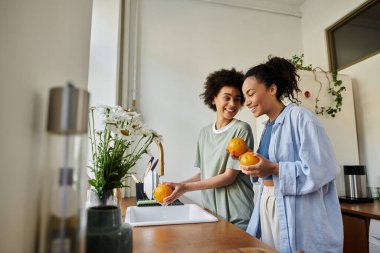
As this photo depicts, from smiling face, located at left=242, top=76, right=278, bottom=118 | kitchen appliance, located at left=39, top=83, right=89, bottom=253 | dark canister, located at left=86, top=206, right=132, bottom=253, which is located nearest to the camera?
kitchen appliance, located at left=39, top=83, right=89, bottom=253

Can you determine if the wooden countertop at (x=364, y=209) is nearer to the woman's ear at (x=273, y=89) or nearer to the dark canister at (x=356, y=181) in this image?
the dark canister at (x=356, y=181)

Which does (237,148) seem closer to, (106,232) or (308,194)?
(308,194)

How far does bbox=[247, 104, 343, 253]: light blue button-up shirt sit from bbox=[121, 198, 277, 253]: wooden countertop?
28 cm

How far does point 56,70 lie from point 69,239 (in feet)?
0.96

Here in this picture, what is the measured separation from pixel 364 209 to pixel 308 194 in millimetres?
951

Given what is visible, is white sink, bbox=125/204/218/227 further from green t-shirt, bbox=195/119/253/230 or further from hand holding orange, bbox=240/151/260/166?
hand holding orange, bbox=240/151/260/166

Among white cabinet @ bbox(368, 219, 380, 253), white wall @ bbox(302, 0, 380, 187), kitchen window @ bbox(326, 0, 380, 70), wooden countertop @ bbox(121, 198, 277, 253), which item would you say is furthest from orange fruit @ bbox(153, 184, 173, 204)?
kitchen window @ bbox(326, 0, 380, 70)

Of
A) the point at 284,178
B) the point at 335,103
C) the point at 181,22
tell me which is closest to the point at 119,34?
the point at 181,22

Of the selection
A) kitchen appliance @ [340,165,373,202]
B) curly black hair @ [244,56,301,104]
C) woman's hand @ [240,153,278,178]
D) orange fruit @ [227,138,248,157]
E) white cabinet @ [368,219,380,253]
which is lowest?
white cabinet @ [368,219,380,253]

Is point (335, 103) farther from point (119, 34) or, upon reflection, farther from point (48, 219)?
point (48, 219)

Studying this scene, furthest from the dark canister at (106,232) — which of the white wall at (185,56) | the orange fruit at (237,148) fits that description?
the white wall at (185,56)

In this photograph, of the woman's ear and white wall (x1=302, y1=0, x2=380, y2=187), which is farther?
white wall (x1=302, y1=0, x2=380, y2=187)

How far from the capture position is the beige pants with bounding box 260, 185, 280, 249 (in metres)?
1.13

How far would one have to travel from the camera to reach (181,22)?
2656 millimetres
